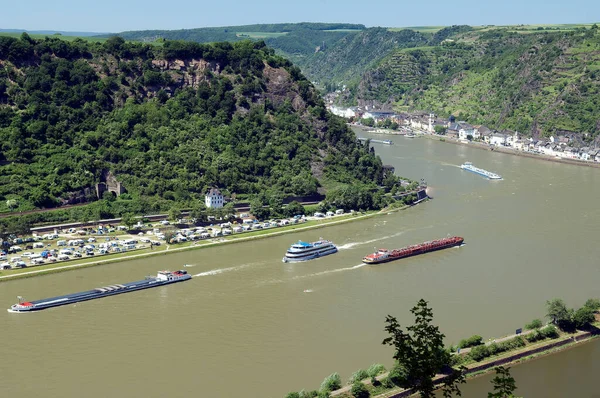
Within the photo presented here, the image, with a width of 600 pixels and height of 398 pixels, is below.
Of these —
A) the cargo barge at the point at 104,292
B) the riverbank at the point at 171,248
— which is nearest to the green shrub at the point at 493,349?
the cargo barge at the point at 104,292

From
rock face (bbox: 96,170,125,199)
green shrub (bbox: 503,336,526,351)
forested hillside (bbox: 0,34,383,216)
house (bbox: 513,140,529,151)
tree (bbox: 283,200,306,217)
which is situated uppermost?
forested hillside (bbox: 0,34,383,216)

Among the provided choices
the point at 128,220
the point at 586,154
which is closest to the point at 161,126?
the point at 128,220

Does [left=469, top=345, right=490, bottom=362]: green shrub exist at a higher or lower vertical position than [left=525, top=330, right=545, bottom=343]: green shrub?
higher

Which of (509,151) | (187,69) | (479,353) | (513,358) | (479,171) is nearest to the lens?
(479,353)

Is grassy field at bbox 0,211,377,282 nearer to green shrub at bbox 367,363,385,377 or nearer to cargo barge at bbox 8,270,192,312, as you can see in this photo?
cargo barge at bbox 8,270,192,312

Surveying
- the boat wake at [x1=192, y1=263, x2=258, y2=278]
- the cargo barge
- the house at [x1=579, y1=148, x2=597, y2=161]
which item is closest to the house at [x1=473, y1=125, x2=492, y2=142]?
the house at [x1=579, y1=148, x2=597, y2=161]

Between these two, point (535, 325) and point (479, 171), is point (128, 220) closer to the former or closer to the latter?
point (535, 325)

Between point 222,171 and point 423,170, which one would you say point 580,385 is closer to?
point 222,171

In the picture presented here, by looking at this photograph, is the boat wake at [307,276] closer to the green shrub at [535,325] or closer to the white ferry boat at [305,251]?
the white ferry boat at [305,251]
